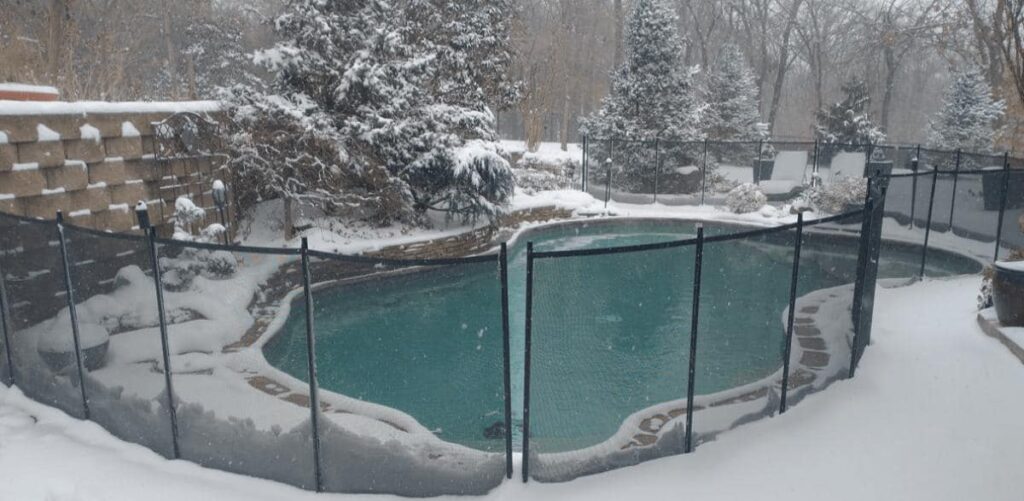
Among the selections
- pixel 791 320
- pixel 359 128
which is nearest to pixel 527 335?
pixel 791 320

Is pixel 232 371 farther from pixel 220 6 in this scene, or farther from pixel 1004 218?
pixel 220 6

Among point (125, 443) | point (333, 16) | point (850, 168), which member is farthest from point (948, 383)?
point (850, 168)

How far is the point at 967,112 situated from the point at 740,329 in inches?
1031

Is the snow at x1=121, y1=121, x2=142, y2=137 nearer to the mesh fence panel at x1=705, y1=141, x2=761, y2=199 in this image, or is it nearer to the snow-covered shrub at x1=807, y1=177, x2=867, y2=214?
the snow-covered shrub at x1=807, y1=177, x2=867, y2=214

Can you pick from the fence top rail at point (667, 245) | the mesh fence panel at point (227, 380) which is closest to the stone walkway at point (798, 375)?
the fence top rail at point (667, 245)

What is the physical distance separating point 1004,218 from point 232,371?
34.3 ft

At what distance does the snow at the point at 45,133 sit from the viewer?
6.80 meters

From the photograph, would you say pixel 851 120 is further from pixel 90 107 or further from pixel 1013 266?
pixel 90 107

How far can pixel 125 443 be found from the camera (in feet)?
16.1

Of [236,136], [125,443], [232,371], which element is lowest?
[125,443]

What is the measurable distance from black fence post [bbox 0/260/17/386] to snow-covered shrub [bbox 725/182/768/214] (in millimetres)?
15105

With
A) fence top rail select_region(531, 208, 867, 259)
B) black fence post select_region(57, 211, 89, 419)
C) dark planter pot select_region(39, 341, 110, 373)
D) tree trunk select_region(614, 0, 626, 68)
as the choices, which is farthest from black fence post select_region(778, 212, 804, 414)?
tree trunk select_region(614, 0, 626, 68)

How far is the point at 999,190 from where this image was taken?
34.1ft

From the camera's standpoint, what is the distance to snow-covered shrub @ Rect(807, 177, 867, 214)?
15.1 metres
